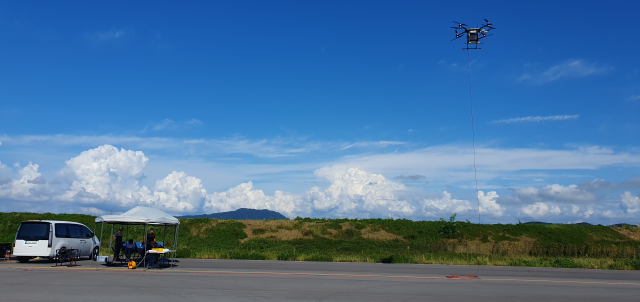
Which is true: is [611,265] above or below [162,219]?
below

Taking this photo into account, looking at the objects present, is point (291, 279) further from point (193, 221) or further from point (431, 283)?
point (193, 221)

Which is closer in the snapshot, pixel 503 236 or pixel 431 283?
pixel 431 283

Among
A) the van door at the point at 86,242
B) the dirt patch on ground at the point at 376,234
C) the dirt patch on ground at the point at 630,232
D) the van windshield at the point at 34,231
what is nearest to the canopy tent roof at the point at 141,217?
the van windshield at the point at 34,231

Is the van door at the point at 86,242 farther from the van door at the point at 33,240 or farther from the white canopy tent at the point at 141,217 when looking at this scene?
the white canopy tent at the point at 141,217

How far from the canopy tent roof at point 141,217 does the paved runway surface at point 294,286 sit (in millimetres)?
2236

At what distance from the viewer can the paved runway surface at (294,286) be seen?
11359 mm

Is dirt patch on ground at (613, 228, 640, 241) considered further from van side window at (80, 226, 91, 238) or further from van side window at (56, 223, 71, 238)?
van side window at (56, 223, 71, 238)

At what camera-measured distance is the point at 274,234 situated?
2060 inches

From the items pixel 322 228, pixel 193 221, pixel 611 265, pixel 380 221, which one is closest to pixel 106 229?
pixel 193 221

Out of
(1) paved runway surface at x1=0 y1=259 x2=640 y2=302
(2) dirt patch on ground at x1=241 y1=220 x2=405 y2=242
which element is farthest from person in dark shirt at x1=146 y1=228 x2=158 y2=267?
(2) dirt patch on ground at x1=241 y1=220 x2=405 y2=242

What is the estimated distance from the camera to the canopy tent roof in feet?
62.6

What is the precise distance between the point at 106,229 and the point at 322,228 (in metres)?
25.3

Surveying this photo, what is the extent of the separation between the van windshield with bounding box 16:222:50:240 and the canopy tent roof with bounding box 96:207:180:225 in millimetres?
2860

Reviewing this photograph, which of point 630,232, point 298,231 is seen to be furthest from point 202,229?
point 630,232
